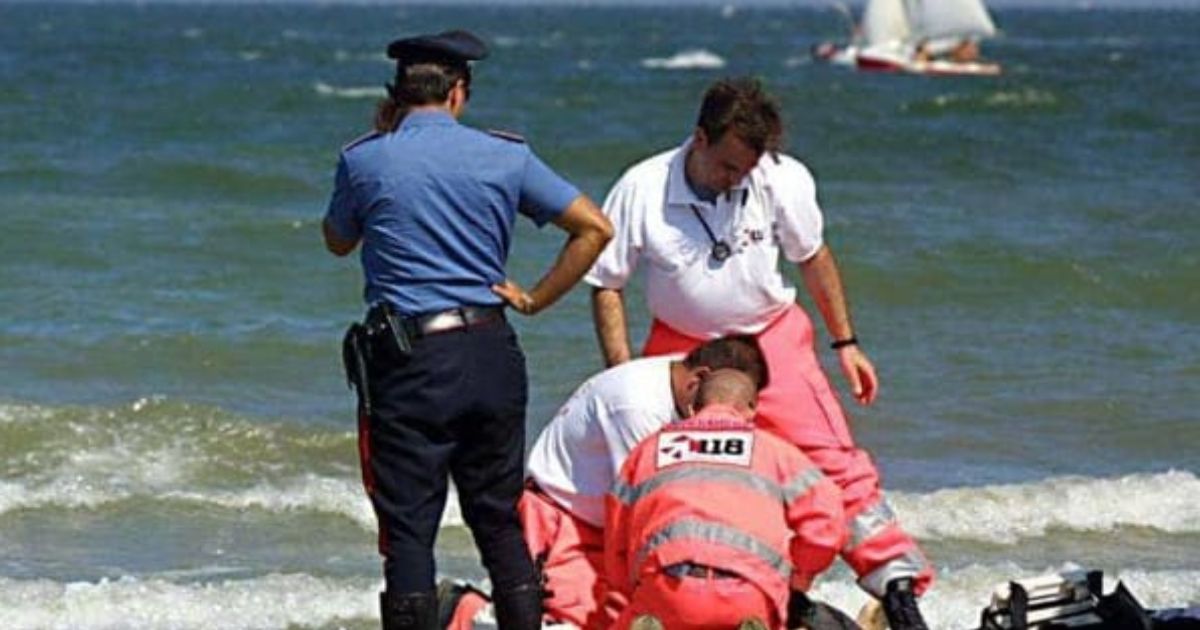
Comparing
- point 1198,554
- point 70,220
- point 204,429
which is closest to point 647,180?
point 1198,554

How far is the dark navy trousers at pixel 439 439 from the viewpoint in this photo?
5.51 metres

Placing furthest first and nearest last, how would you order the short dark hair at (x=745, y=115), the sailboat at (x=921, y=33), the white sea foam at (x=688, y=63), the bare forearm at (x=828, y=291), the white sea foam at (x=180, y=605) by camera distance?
the white sea foam at (x=688, y=63)
the sailboat at (x=921, y=33)
the white sea foam at (x=180, y=605)
the bare forearm at (x=828, y=291)
the short dark hair at (x=745, y=115)

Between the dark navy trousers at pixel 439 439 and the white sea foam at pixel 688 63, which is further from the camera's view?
the white sea foam at pixel 688 63

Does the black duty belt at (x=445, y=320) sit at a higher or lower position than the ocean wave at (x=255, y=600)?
higher

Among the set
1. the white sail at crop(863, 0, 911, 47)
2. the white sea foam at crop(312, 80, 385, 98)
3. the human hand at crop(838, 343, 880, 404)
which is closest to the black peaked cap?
the human hand at crop(838, 343, 880, 404)

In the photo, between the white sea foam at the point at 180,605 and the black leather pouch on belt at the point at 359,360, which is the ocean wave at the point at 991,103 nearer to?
the white sea foam at the point at 180,605

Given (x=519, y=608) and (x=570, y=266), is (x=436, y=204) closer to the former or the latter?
(x=570, y=266)

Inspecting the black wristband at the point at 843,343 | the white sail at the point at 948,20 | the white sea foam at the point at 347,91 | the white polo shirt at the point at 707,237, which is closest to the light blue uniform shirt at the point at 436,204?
the white polo shirt at the point at 707,237

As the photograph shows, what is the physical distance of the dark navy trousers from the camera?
5.51 metres

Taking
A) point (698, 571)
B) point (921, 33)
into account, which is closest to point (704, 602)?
point (698, 571)

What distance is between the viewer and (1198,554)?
343 inches

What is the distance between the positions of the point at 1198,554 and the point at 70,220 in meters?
12.0

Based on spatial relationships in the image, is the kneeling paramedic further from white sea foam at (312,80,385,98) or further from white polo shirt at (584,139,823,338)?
white sea foam at (312,80,385,98)

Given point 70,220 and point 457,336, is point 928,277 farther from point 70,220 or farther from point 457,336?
point 457,336
